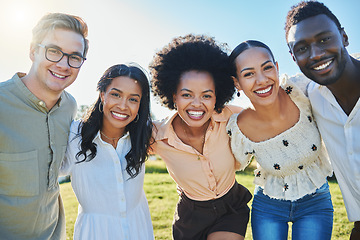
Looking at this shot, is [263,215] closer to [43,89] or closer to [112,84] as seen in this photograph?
[112,84]

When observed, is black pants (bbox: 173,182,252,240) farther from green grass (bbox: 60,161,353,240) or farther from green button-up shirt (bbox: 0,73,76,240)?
green grass (bbox: 60,161,353,240)

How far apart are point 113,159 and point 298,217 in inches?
88.7

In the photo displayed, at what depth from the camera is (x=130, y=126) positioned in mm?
3951

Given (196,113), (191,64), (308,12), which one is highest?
(308,12)

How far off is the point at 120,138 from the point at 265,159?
1755 mm

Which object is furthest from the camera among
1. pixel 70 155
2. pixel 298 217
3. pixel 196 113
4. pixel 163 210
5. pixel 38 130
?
pixel 163 210

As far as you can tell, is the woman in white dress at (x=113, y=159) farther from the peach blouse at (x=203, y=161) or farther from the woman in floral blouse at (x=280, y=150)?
the woman in floral blouse at (x=280, y=150)

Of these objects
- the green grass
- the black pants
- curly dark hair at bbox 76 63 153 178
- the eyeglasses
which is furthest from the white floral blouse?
the green grass

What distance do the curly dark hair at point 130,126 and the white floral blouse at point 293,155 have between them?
1122 millimetres

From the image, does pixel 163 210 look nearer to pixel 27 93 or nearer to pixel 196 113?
pixel 196 113

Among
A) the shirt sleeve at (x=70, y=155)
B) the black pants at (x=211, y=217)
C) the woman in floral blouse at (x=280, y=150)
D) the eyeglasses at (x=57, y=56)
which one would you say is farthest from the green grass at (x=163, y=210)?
the eyeglasses at (x=57, y=56)

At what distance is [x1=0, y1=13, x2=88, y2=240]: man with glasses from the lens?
9.91ft

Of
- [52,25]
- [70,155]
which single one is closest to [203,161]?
[70,155]

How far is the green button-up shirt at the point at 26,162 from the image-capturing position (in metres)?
3.01
